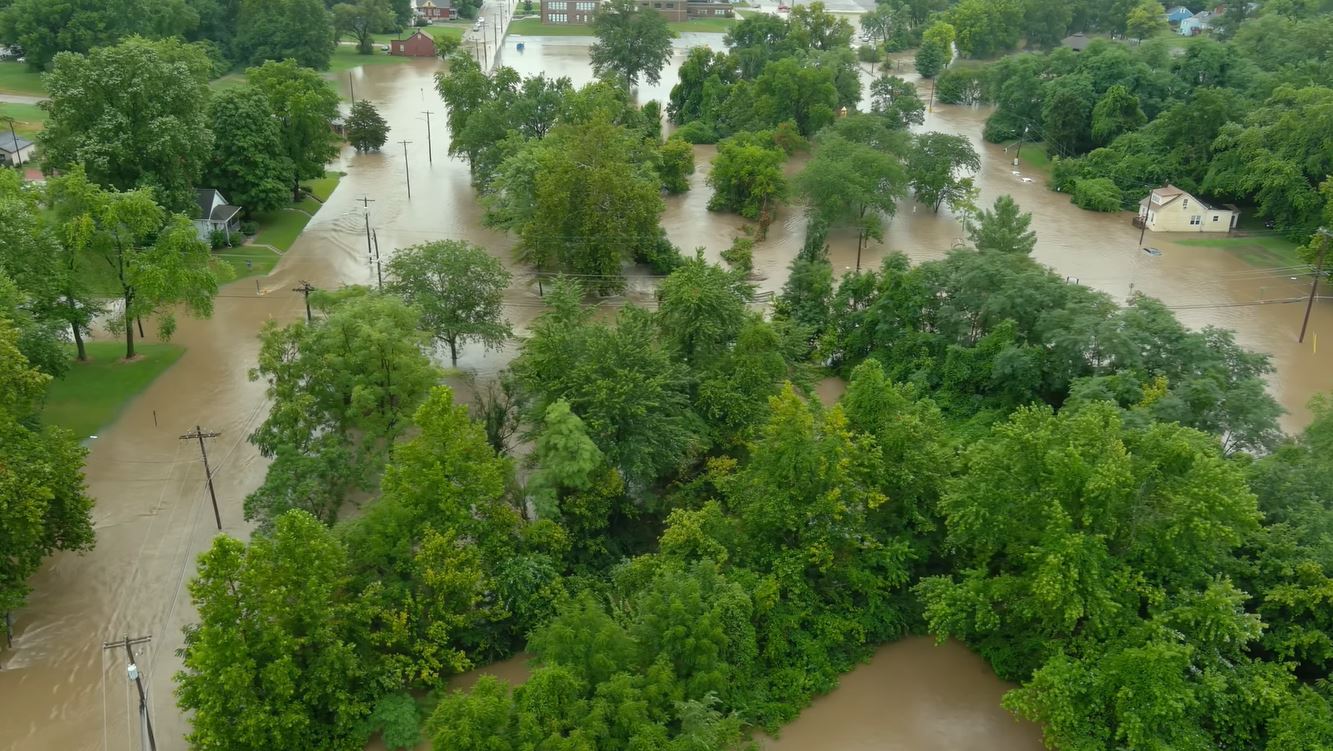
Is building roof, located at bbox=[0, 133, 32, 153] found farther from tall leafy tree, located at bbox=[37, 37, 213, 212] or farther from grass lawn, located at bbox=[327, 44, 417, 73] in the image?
grass lawn, located at bbox=[327, 44, 417, 73]

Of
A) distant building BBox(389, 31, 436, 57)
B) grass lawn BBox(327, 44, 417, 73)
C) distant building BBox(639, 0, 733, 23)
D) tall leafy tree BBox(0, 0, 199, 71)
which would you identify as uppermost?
distant building BBox(639, 0, 733, 23)

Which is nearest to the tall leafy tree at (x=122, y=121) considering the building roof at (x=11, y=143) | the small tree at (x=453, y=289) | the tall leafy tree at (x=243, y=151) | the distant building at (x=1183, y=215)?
the tall leafy tree at (x=243, y=151)

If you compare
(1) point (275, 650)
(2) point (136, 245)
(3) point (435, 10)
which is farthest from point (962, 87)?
(1) point (275, 650)

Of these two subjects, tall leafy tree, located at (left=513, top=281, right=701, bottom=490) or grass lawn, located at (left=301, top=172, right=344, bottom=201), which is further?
grass lawn, located at (left=301, top=172, right=344, bottom=201)

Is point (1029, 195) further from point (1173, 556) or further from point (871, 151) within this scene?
point (1173, 556)

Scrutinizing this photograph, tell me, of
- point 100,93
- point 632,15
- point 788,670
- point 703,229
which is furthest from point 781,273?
point 632,15

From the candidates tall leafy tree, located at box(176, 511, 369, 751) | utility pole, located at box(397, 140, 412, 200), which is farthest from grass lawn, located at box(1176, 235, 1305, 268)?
tall leafy tree, located at box(176, 511, 369, 751)
